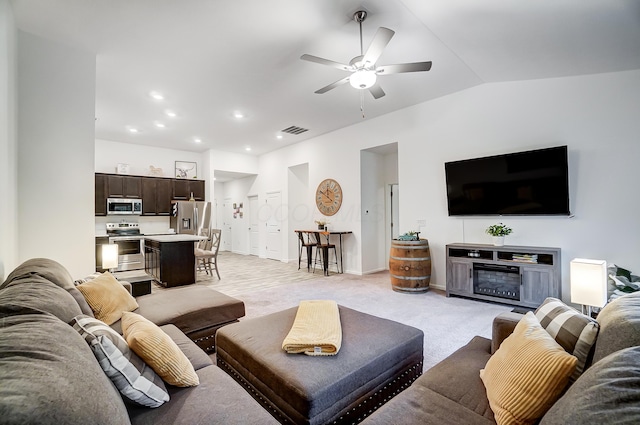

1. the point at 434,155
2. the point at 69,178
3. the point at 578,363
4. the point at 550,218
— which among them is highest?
the point at 434,155

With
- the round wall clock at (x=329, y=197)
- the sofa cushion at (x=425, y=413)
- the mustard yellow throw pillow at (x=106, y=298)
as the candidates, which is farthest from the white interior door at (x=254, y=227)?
the sofa cushion at (x=425, y=413)

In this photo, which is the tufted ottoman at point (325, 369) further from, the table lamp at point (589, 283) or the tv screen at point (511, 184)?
the tv screen at point (511, 184)

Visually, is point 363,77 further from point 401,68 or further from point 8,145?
point 8,145

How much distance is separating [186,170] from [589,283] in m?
8.64

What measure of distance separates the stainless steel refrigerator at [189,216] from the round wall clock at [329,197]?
10.1ft

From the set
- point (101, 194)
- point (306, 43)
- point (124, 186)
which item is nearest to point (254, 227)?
point (124, 186)

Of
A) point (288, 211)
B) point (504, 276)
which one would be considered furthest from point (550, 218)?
point (288, 211)

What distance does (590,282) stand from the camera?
2121mm

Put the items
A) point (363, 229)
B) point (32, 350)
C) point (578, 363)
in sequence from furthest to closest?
point (363, 229) → point (578, 363) → point (32, 350)

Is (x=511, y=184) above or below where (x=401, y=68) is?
below

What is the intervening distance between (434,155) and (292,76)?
2.67 m

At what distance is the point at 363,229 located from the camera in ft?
20.2

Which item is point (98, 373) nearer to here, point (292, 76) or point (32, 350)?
point (32, 350)

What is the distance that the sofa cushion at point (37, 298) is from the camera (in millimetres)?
1108
